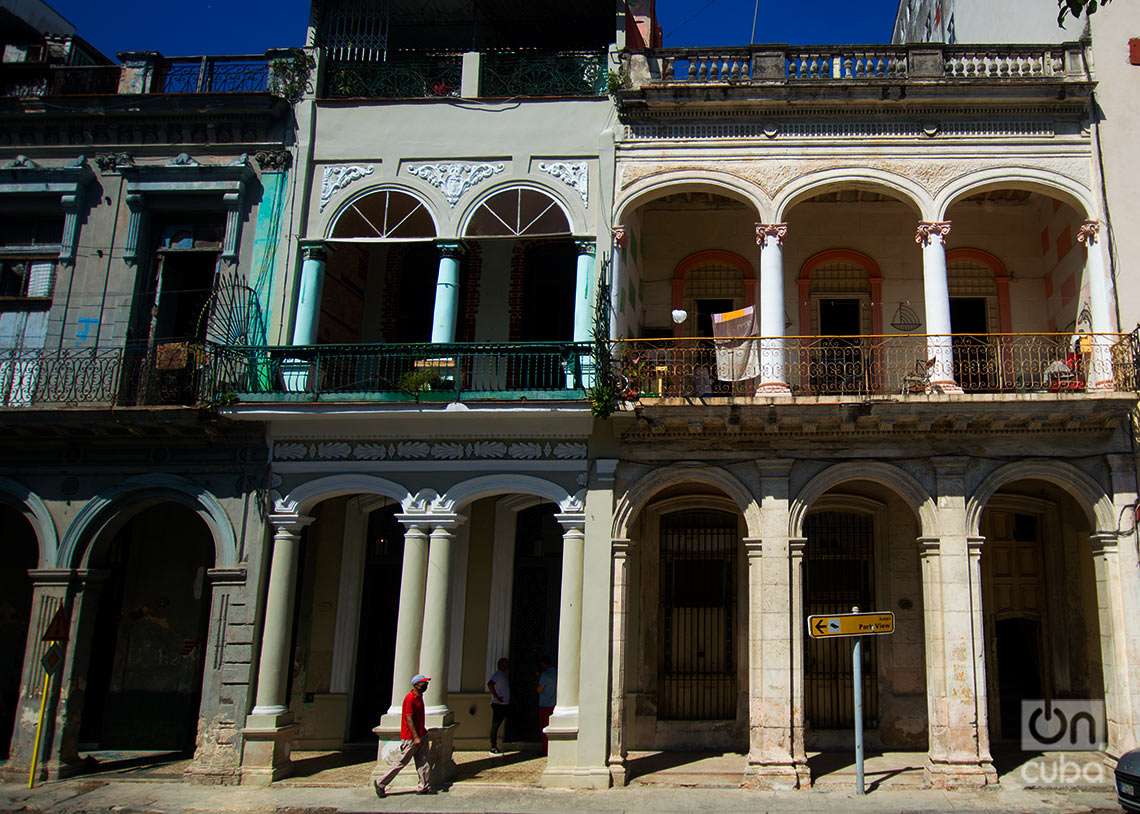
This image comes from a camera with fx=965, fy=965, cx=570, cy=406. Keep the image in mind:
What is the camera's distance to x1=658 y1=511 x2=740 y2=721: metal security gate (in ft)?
47.6

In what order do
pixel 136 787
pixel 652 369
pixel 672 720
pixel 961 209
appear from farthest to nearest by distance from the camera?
pixel 961 209 → pixel 672 720 → pixel 652 369 → pixel 136 787

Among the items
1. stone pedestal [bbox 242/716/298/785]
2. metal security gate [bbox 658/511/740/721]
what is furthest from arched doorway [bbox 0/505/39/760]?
metal security gate [bbox 658/511/740/721]

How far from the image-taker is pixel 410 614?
12.9 metres

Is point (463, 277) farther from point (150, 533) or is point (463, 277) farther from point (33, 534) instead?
point (33, 534)

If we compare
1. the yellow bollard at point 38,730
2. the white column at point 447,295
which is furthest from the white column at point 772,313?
the yellow bollard at point 38,730

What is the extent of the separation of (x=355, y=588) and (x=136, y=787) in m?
4.10

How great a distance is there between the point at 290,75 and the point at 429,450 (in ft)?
21.0

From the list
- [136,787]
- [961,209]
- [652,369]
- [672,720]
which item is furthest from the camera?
[961,209]

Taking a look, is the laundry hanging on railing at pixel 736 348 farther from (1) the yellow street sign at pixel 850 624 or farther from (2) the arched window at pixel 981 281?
(2) the arched window at pixel 981 281

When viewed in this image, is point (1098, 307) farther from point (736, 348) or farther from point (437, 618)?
point (437, 618)

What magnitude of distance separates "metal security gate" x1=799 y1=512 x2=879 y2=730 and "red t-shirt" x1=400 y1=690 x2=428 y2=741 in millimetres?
5970

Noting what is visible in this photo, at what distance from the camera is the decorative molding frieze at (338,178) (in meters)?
14.6

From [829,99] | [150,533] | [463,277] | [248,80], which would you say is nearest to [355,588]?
[150,533]

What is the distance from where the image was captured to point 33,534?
51.4 ft
